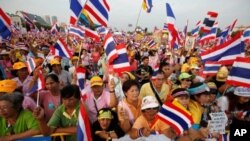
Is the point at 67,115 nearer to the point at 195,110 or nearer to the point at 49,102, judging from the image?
the point at 49,102

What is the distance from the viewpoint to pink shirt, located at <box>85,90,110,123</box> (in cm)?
454

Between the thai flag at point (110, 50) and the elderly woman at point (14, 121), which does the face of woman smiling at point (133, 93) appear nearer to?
the thai flag at point (110, 50)

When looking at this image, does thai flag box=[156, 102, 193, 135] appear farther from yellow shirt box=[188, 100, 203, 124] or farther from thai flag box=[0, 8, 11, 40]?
thai flag box=[0, 8, 11, 40]

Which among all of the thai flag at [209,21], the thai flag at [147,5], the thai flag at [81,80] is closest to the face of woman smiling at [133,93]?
the thai flag at [81,80]

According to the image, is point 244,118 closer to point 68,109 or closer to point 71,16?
point 68,109

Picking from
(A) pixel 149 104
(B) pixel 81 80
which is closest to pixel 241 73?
(A) pixel 149 104

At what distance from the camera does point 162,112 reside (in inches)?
150

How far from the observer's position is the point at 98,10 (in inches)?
237

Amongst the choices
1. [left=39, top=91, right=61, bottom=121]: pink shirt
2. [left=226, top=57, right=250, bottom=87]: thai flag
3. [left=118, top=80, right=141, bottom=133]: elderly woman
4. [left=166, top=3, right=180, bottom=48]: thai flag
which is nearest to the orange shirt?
[left=118, top=80, right=141, bottom=133]: elderly woman

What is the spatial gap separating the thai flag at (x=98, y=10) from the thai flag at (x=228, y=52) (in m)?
2.18

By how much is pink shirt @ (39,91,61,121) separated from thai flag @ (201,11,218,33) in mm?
5708

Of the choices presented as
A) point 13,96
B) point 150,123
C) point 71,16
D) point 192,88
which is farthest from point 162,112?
point 71,16

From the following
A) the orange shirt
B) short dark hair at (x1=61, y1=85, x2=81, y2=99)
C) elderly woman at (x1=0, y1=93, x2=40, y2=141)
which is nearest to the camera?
elderly woman at (x1=0, y1=93, x2=40, y2=141)

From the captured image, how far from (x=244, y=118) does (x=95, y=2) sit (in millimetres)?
3469
